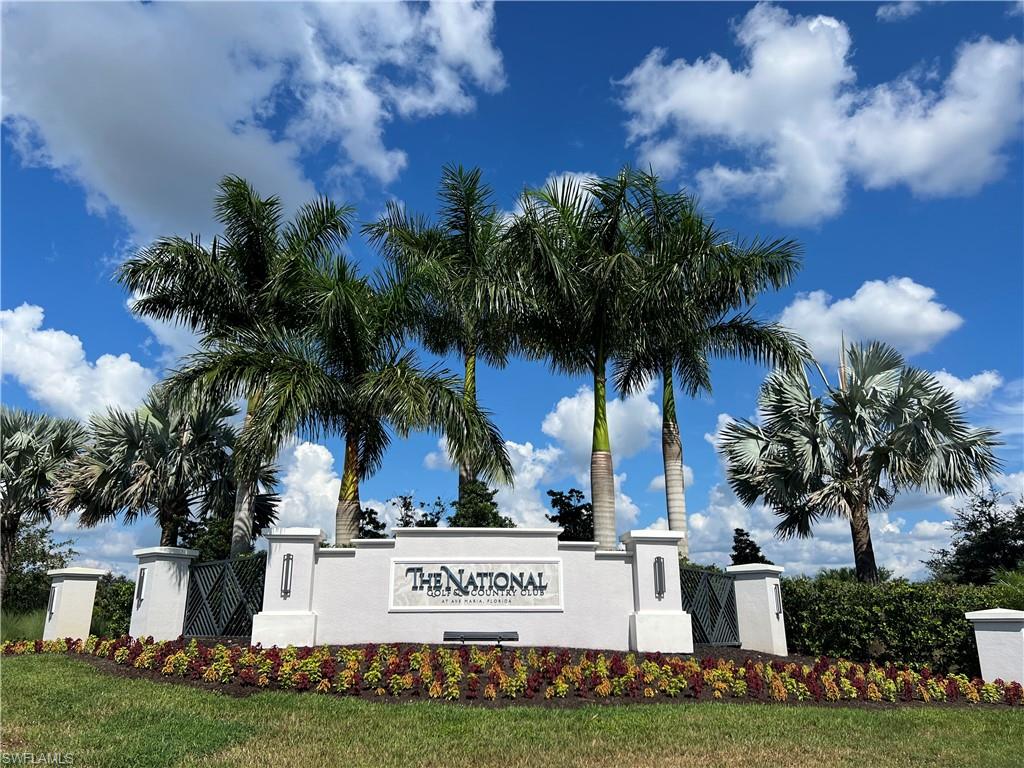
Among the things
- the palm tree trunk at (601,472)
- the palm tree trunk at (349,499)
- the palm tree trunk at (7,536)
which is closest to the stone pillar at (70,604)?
the palm tree trunk at (349,499)

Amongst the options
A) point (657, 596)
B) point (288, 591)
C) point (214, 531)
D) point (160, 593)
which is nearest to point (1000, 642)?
point (657, 596)

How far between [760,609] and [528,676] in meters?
6.15

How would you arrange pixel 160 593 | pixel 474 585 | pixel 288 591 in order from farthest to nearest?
pixel 160 593
pixel 474 585
pixel 288 591

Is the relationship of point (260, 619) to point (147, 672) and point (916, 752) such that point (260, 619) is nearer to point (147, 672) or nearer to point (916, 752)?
point (147, 672)

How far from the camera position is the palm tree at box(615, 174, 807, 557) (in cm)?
1603

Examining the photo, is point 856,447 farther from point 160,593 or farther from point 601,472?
point 160,593

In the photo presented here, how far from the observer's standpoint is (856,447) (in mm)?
16656

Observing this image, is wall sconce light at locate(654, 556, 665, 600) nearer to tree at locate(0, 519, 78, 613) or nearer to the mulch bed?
the mulch bed

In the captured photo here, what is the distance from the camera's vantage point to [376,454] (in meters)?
15.8

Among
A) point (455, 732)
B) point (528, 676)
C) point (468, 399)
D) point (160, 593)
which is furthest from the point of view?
point (468, 399)

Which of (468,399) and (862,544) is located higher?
(468,399)

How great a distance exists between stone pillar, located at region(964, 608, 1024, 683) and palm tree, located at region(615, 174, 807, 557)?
228 inches

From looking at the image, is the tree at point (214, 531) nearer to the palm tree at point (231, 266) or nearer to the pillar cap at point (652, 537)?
the palm tree at point (231, 266)

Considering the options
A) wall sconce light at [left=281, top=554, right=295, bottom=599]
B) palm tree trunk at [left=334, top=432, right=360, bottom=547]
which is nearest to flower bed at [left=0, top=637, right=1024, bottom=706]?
wall sconce light at [left=281, top=554, right=295, bottom=599]
